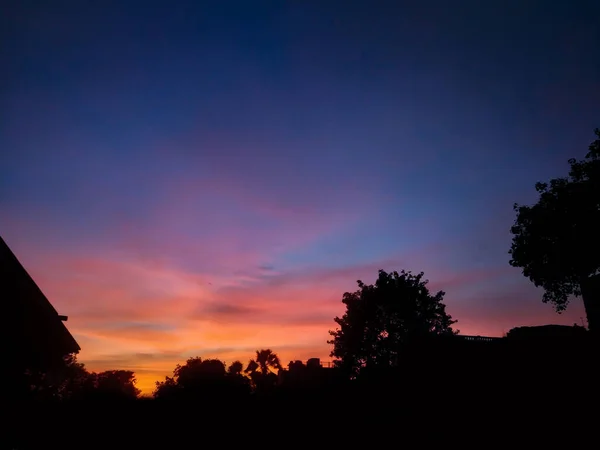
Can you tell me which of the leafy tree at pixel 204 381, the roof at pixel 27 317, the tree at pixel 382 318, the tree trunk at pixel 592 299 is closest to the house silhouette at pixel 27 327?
the roof at pixel 27 317

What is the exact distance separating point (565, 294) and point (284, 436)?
38.1m

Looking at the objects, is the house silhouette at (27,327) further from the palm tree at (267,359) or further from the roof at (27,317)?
the palm tree at (267,359)

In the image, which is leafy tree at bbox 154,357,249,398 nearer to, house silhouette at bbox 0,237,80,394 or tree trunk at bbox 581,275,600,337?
house silhouette at bbox 0,237,80,394

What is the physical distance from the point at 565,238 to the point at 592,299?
600cm

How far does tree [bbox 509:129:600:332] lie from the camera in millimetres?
33000

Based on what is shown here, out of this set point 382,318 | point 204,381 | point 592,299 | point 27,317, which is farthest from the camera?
point 382,318

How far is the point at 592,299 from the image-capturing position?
32750 millimetres

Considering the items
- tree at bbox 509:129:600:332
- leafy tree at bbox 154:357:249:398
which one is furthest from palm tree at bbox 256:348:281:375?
tree at bbox 509:129:600:332

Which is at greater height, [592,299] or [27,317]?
[592,299]

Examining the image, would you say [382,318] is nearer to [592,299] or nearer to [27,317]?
[592,299]

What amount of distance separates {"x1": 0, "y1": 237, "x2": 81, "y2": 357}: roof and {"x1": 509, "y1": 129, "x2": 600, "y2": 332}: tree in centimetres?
3987

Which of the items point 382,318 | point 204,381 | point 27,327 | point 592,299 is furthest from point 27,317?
point 382,318

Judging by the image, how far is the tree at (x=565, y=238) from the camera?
108 feet

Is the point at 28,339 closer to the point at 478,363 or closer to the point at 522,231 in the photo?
the point at 478,363
